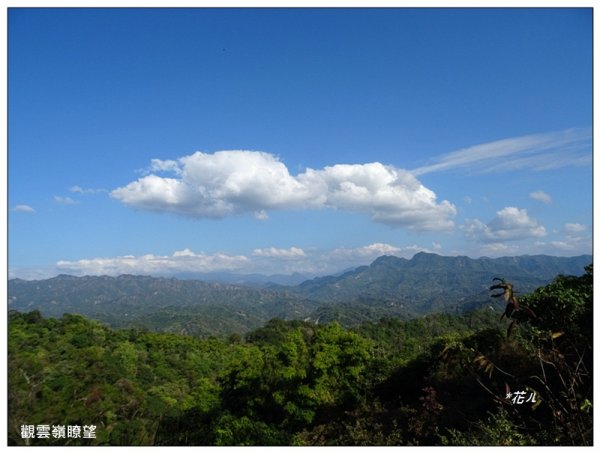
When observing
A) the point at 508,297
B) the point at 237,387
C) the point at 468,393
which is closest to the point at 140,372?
the point at 237,387

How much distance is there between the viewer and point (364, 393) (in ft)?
52.1

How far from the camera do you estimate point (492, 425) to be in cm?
644

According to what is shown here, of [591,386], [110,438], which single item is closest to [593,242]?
[591,386]

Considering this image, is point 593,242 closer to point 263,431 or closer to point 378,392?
point 263,431

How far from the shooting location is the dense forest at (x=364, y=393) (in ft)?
18.0

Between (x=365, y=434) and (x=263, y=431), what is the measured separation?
3092 mm

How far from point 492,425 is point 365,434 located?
3.36 meters

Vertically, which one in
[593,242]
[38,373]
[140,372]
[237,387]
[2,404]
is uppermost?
[593,242]

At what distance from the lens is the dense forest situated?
216 inches

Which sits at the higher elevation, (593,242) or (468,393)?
(593,242)

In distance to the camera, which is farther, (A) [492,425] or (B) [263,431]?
(B) [263,431]

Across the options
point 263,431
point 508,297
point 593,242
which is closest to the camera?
point 508,297
